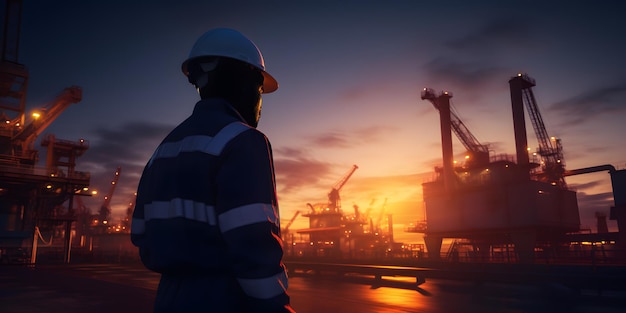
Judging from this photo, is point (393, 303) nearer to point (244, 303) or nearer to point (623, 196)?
point (244, 303)

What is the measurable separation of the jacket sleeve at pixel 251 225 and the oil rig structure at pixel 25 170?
1824 inches

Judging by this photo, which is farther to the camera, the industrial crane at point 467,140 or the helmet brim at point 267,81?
the industrial crane at point 467,140

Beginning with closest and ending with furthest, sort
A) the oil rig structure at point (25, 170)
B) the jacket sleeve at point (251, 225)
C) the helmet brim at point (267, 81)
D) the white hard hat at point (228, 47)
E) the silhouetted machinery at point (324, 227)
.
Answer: the jacket sleeve at point (251, 225)
the white hard hat at point (228, 47)
the helmet brim at point (267, 81)
the oil rig structure at point (25, 170)
the silhouetted machinery at point (324, 227)

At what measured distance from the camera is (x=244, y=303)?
1.59 metres

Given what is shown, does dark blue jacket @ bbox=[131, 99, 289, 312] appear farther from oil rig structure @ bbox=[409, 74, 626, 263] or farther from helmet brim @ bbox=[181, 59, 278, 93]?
oil rig structure @ bbox=[409, 74, 626, 263]

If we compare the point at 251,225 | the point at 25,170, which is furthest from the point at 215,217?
the point at 25,170

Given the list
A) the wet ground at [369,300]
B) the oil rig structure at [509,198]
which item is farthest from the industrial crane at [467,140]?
the wet ground at [369,300]

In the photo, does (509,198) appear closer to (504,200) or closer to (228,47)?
(504,200)

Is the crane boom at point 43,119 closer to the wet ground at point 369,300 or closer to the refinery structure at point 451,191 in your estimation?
the refinery structure at point 451,191

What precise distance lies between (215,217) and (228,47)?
2.92 feet

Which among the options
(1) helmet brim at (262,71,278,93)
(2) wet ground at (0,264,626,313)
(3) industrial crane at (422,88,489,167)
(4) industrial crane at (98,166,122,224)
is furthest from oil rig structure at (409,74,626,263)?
(4) industrial crane at (98,166,122,224)

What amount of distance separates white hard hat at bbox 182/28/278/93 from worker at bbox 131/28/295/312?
0.04 ft

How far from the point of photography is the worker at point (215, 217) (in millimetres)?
1461

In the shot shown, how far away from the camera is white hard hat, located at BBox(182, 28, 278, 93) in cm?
196
